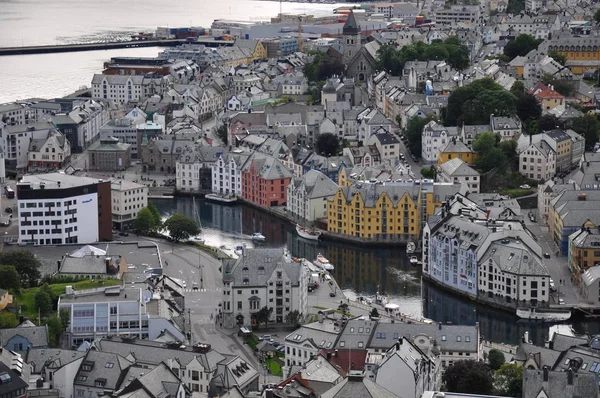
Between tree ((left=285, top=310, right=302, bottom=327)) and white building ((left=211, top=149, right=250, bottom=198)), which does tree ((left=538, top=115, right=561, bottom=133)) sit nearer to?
white building ((left=211, top=149, right=250, bottom=198))

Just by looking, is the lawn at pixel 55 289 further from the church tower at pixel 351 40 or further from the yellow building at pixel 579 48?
the church tower at pixel 351 40

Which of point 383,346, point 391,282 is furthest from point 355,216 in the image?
point 383,346

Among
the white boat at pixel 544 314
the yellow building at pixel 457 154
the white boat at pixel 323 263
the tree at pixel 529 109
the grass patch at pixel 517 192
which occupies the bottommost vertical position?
the white boat at pixel 544 314

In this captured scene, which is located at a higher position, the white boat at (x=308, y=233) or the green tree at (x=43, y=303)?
the green tree at (x=43, y=303)

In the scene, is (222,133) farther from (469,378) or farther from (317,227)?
(469,378)

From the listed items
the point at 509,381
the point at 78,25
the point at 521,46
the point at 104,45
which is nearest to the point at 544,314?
the point at 509,381

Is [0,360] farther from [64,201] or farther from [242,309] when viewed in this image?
[64,201]

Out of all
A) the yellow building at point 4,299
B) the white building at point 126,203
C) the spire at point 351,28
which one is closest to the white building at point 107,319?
the yellow building at point 4,299

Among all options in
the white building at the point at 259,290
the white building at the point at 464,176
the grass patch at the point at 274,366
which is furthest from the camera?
the white building at the point at 464,176
